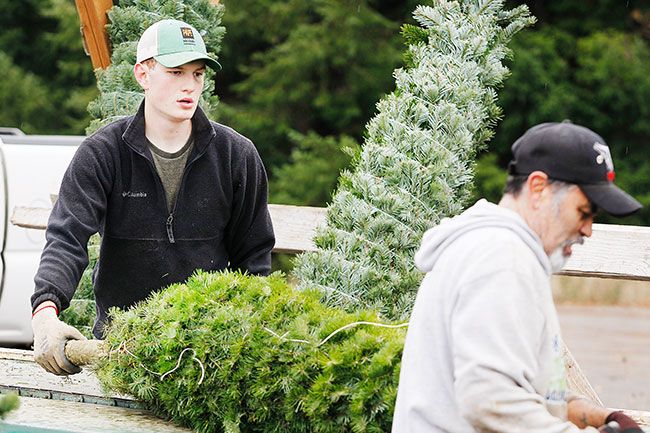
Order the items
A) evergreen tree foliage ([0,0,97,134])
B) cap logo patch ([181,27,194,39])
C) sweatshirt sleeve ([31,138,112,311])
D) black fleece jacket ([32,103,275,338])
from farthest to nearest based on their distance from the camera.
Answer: evergreen tree foliage ([0,0,97,134]) → cap logo patch ([181,27,194,39]) → black fleece jacket ([32,103,275,338]) → sweatshirt sleeve ([31,138,112,311])

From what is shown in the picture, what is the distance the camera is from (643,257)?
458 cm

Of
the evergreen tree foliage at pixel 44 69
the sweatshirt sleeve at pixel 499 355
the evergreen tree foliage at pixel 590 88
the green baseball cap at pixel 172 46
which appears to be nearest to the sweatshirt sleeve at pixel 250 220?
the green baseball cap at pixel 172 46

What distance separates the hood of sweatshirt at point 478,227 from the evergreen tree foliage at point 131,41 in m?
3.20

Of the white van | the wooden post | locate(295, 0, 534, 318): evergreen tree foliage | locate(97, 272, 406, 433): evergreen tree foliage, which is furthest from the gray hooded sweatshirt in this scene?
the white van

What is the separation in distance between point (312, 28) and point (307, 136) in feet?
5.30

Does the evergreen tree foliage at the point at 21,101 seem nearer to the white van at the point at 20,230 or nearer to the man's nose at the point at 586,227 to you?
the white van at the point at 20,230

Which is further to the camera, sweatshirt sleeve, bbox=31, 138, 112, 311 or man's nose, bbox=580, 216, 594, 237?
sweatshirt sleeve, bbox=31, 138, 112, 311

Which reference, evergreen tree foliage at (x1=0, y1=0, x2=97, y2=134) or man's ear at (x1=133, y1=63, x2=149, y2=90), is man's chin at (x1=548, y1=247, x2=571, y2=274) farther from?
evergreen tree foliage at (x1=0, y1=0, x2=97, y2=134)

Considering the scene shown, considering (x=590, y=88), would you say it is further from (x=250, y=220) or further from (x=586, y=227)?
(x=586, y=227)

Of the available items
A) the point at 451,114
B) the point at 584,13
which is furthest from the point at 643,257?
the point at 584,13

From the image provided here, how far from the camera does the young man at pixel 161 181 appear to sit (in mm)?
4043

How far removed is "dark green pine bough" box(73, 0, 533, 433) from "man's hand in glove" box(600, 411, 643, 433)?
68cm

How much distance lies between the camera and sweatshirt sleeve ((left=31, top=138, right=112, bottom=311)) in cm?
364

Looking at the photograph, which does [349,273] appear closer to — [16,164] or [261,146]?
[16,164]
